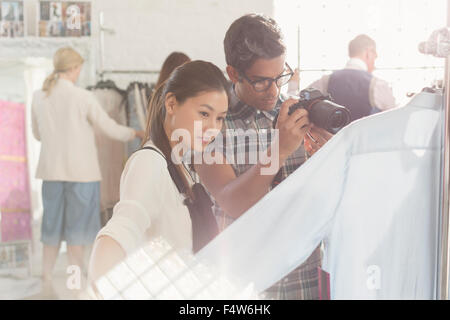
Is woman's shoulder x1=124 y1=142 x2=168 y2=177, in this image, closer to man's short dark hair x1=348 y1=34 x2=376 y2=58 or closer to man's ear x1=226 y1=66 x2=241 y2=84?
man's ear x1=226 y1=66 x2=241 y2=84

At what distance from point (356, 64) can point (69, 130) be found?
0.74m

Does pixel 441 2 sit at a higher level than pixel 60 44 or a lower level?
higher

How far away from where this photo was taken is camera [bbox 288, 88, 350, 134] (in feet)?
3.62

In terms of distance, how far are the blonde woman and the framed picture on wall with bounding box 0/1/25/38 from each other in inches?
4.5

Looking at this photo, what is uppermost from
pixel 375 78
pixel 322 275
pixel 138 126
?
pixel 375 78

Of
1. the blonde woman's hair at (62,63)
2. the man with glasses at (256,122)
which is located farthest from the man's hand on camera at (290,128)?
the blonde woman's hair at (62,63)

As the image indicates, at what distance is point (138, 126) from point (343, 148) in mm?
492

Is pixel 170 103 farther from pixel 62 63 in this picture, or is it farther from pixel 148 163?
pixel 62 63

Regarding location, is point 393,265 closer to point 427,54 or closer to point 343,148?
point 343,148

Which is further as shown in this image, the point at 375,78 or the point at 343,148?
the point at 375,78

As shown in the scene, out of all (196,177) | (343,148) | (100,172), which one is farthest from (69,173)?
(343,148)

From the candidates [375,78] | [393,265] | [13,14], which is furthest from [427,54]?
[13,14]

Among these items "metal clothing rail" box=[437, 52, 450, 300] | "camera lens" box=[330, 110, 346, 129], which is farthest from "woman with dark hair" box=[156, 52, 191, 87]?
"metal clothing rail" box=[437, 52, 450, 300]

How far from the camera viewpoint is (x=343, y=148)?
1.08 metres
